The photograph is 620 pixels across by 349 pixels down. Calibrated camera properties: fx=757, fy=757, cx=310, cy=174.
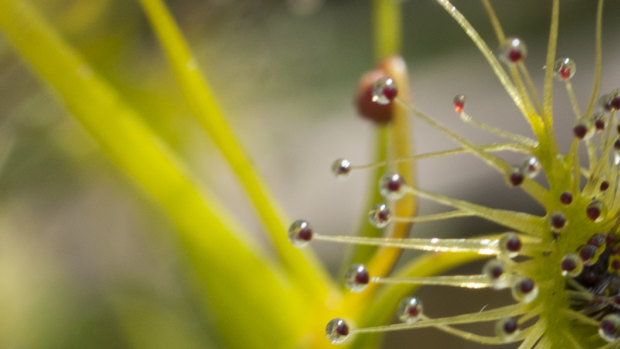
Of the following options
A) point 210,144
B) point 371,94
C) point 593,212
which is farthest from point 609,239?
point 210,144

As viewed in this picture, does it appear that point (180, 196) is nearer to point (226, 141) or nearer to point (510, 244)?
point (226, 141)

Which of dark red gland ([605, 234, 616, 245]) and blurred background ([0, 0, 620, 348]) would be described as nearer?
dark red gland ([605, 234, 616, 245])

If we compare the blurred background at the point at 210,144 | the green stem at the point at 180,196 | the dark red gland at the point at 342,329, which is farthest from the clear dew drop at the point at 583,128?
the blurred background at the point at 210,144

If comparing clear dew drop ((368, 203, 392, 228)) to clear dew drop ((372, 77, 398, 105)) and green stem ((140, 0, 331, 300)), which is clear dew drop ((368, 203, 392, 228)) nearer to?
clear dew drop ((372, 77, 398, 105))

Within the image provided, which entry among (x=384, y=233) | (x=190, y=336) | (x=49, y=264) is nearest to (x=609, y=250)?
(x=384, y=233)

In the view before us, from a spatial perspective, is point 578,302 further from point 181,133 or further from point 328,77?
point 328,77

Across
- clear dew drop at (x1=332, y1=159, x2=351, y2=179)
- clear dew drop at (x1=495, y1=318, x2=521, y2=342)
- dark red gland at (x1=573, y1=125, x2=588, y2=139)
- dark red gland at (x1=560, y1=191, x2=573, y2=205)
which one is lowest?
clear dew drop at (x1=495, y1=318, x2=521, y2=342)

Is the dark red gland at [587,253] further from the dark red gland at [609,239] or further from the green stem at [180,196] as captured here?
the green stem at [180,196]

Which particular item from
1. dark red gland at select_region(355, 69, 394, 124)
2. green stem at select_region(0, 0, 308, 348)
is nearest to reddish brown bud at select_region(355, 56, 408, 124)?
dark red gland at select_region(355, 69, 394, 124)
